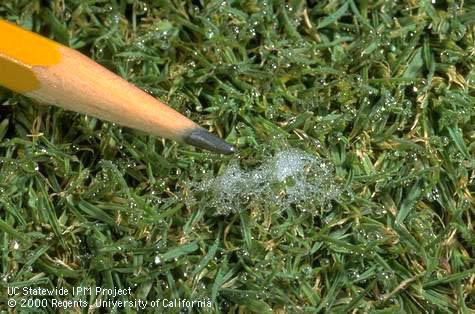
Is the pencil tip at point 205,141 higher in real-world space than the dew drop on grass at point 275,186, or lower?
higher

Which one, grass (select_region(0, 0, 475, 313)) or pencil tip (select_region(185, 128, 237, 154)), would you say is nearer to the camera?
pencil tip (select_region(185, 128, 237, 154))

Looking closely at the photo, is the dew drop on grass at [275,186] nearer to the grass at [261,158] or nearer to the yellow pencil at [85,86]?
the grass at [261,158]

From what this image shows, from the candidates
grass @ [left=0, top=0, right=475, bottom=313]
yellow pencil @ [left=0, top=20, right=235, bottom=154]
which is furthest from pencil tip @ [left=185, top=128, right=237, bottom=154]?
grass @ [left=0, top=0, right=475, bottom=313]

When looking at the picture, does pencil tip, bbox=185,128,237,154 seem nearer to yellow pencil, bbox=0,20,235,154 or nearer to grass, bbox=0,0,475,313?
yellow pencil, bbox=0,20,235,154

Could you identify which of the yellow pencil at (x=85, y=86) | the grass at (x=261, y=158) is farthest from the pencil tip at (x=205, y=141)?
the grass at (x=261, y=158)

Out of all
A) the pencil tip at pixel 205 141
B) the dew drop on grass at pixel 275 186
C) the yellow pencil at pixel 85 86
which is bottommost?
the dew drop on grass at pixel 275 186

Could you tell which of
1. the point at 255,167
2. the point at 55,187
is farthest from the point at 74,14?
the point at 255,167

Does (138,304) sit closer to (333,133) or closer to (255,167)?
(255,167)
